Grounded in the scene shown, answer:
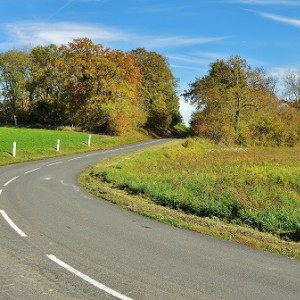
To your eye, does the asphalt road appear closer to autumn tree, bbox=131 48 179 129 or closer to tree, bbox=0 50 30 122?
autumn tree, bbox=131 48 179 129

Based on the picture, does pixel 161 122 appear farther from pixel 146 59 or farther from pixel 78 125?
pixel 78 125

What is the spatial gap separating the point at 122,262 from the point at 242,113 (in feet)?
169

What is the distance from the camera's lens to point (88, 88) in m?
55.2

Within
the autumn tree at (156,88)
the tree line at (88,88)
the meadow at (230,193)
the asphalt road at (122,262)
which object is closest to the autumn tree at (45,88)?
the tree line at (88,88)

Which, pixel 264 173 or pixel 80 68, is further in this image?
pixel 80 68

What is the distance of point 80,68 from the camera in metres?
55.2

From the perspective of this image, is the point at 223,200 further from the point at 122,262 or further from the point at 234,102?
the point at 234,102

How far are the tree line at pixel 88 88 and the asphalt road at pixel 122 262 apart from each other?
143 ft

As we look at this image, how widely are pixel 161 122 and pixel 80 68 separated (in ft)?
73.7

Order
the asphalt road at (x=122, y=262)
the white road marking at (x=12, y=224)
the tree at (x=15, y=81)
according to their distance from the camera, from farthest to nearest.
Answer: the tree at (x=15, y=81) < the white road marking at (x=12, y=224) < the asphalt road at (x=122, y=262)

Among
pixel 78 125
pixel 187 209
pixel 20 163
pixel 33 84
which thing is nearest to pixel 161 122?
pixel 78 125

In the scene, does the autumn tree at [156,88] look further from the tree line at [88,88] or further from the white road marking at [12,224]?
the white road marking at [12,224]

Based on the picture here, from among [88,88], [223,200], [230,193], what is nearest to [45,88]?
[88,88]

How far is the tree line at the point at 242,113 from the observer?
55.0 metres
